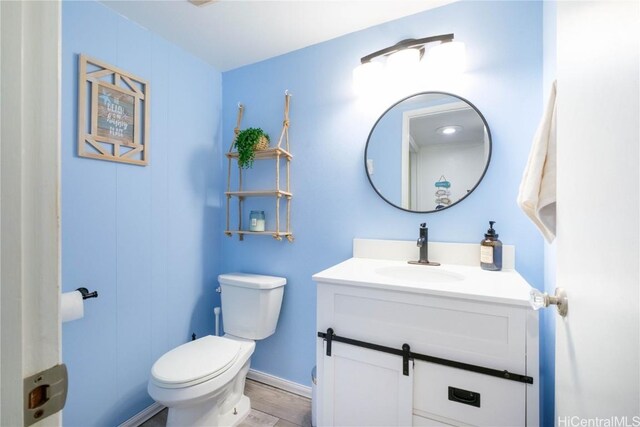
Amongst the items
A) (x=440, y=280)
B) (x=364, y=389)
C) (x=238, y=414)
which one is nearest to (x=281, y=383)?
(x=238, y=414)

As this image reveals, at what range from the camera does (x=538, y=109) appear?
1279mm

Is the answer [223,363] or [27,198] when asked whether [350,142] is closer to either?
[223,363]

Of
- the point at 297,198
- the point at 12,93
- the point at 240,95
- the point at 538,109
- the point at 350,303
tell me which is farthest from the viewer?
the point at 240,95

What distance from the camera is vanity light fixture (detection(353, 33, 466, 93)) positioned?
4.50 feet

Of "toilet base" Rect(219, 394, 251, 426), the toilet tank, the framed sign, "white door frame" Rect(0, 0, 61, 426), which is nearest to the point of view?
"white door frame" Rect(0, 0, 61, 426)

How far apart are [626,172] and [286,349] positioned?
1.85 metres

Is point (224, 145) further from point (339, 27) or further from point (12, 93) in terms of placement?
point (12, 93)

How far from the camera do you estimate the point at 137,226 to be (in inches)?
61.9

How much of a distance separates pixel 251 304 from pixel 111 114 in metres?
1.28

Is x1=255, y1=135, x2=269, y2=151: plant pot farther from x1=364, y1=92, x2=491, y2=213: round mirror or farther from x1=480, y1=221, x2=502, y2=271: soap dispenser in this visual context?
x1=480, y1=221, x2=502, y2=271: soap dispenser

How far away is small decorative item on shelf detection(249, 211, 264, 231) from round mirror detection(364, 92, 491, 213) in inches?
29.4

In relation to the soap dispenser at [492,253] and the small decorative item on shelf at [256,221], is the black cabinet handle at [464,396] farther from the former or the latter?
the small decorative item on shelf at [256,221]

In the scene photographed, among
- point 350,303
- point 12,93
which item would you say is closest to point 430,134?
point 350,303

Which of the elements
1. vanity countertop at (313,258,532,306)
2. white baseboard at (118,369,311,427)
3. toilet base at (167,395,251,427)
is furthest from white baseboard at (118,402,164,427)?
vanity countertop at (313,258,532,306)
